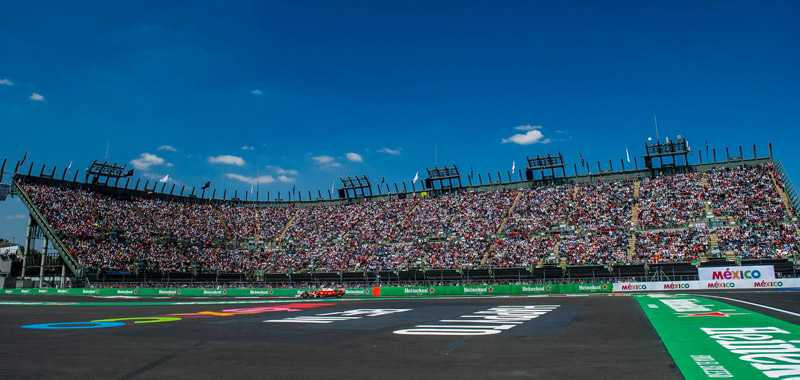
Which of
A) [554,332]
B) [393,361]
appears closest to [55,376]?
[393,361]

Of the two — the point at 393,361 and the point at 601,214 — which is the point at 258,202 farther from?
the point at 393,361

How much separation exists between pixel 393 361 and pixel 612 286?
135 ft

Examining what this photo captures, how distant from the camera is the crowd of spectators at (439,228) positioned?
2021 inches

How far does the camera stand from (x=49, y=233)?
58000 millimetres

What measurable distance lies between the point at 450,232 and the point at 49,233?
49.7 m

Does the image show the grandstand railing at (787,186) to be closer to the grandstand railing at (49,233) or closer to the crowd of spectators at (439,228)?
the crowd of spectators at (439,228)

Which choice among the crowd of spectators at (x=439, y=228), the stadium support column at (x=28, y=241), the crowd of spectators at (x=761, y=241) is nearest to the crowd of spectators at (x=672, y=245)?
the crowd of spectators at (x=439, y=228)

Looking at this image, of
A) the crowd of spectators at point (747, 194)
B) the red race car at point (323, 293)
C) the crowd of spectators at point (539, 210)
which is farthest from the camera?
the crowd of spectators at point (539, 210)

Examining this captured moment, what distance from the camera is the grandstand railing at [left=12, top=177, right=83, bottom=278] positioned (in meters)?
56.1

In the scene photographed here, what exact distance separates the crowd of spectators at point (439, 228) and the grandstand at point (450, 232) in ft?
0.63

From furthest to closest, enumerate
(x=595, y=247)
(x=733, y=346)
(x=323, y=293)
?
(x=595, y=247) < (x=323, y=293) < (x=733, y=346)

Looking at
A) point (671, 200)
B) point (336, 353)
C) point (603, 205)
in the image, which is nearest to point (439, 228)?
point (603, 205)

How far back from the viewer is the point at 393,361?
29.4 feet

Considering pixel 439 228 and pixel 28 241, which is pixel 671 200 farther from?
pixel 28 241
